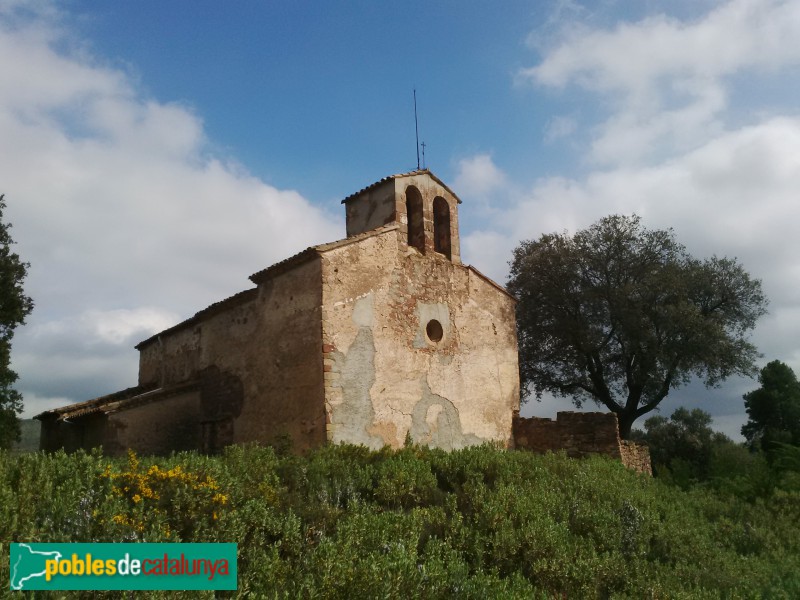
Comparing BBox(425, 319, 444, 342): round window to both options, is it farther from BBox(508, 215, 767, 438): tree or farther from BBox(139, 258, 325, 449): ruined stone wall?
BBox(508, 215, 767, 438): tree

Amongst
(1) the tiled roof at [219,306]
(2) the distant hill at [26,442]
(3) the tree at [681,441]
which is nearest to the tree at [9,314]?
(2) the distant hill at [26,442]

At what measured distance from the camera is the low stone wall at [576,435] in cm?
1504

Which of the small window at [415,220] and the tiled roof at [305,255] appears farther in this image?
the small window at [415,220]

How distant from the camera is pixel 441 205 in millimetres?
15789

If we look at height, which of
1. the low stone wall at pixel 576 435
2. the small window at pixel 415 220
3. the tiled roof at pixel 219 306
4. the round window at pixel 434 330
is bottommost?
the low stone wall at pixel 576 435

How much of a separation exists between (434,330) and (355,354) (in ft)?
8.76

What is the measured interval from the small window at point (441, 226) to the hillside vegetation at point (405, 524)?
5822 millimetres

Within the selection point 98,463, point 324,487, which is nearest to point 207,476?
point 98,463

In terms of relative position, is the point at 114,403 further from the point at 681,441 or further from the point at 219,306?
the point at 681,441

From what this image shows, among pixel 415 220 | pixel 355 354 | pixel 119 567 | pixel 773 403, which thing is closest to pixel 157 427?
pixel 355 354

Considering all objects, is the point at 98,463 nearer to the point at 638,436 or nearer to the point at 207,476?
the point at 207,476

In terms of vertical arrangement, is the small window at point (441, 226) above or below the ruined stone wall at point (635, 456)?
above

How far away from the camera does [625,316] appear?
72.5ft

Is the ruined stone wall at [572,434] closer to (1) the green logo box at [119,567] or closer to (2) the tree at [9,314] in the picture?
(1) the green logo box at [119,567]
